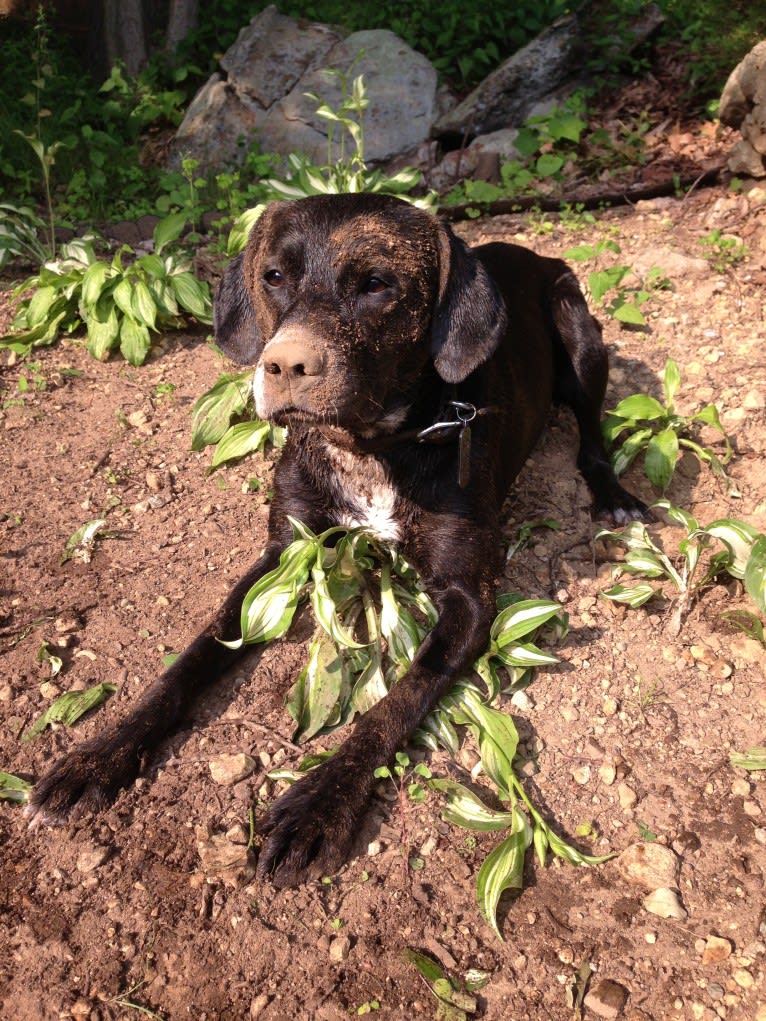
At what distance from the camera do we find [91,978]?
2.31m

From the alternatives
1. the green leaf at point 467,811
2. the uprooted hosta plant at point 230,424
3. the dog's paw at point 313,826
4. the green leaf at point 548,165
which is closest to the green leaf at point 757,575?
the green leaf at point 467,811

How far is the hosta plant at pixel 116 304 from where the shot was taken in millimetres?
4809

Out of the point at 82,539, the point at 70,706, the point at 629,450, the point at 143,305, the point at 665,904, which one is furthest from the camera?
the point at 143,305

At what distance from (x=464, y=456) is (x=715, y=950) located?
5.34 ft

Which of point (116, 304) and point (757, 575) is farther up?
point (116, 304)

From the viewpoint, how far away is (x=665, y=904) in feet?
8.13

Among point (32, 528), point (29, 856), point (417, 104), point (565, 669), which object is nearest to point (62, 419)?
point (32, 528)

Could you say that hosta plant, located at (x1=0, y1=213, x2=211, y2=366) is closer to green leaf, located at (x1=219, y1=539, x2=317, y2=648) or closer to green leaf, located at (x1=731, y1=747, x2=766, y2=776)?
green leaf, located at (x1=219, y1=539, x2=317, y2=648)

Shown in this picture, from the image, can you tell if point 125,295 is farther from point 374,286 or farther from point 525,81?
point 525,81

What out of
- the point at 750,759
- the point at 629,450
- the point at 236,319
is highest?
the point at 236,319

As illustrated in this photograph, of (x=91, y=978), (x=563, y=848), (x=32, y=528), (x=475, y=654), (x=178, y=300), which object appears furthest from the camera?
(x=178, y=300)

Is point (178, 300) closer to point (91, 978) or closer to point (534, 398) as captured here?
point (534, 398)

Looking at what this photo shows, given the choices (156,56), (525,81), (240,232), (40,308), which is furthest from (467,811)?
(156,56)

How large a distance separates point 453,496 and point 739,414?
179cm
